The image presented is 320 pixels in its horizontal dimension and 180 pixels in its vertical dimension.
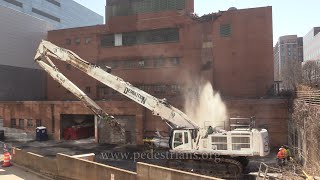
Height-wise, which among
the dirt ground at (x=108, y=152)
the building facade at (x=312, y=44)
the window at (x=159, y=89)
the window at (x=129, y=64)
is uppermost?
the building facade at (x=312, y=44)

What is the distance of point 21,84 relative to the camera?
51406mm

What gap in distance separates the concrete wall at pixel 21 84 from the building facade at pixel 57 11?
39478mm

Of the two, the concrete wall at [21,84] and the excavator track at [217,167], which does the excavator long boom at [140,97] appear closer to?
the excavator track at [217,167]

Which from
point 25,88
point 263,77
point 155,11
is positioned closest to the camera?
point 263,77

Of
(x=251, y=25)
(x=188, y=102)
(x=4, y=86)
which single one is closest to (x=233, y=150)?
(x=188, y=102)

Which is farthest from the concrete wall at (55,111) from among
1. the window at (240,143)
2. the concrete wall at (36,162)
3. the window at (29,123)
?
the window at (240,143)

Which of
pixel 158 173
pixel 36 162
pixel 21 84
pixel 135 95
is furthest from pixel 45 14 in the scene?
pixel 158 173

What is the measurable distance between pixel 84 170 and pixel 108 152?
1136cm

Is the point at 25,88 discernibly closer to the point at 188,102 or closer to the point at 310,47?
the point at 188,102

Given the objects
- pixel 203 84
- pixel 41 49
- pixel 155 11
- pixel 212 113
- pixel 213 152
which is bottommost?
pixel 213 152

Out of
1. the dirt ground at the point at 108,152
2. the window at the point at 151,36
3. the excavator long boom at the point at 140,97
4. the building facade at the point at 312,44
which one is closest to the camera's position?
the excavator long boom at the point at 140,97

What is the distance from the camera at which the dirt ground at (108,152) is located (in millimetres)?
22797

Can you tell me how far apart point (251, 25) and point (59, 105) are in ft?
76.3

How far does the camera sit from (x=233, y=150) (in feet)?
59.7
